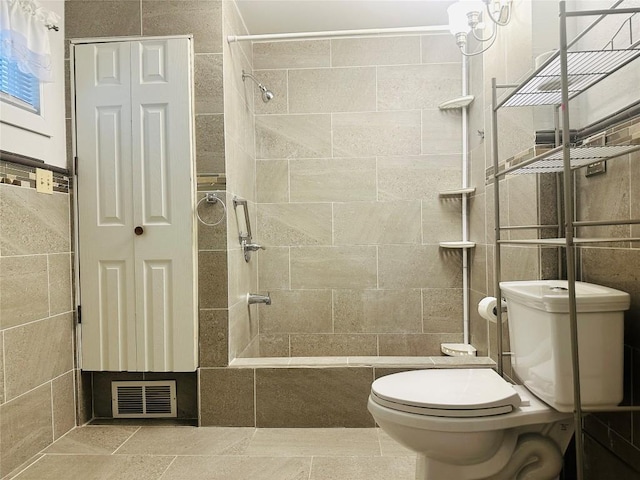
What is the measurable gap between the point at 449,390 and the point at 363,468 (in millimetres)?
652

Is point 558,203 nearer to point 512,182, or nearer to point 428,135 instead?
point 512,182

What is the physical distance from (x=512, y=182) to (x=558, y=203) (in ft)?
0.87

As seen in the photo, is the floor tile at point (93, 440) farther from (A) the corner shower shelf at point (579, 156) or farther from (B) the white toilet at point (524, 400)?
(A) the corner shower shelf at point (579, 156)

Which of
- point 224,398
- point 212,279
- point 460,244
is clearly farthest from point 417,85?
point 224,398

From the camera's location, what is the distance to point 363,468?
6.38 ft

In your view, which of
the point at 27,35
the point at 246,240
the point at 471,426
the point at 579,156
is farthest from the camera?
the point at 246,240

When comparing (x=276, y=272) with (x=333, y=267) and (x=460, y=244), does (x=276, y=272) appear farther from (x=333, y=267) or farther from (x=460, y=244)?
(x=460, y=244)

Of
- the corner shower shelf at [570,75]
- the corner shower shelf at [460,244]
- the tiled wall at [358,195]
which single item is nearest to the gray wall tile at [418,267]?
the tiled wall at [358,195]

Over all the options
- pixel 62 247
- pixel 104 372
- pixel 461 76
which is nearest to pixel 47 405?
pixel 104 372

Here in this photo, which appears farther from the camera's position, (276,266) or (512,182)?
(276,266)

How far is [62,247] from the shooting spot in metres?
2.31

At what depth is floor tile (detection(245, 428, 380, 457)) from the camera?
6.88ft

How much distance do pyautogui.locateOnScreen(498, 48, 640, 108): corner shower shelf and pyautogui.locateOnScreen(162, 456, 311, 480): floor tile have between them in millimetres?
1714

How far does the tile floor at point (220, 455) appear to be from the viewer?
6.26 feet
